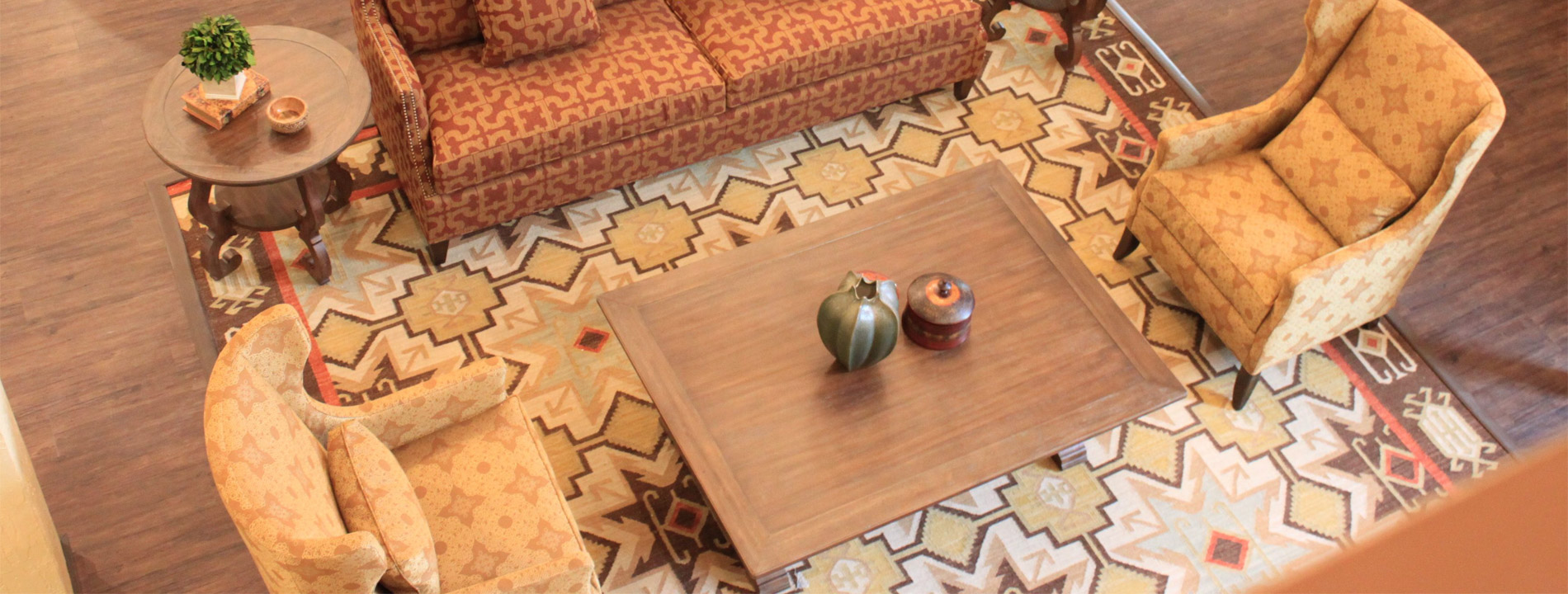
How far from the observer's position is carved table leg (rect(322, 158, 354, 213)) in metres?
3.41

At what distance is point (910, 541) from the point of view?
9.89 ft

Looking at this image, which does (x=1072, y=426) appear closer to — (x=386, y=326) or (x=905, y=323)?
(x=905, y=323)

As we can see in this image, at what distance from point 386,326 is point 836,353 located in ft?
4.51

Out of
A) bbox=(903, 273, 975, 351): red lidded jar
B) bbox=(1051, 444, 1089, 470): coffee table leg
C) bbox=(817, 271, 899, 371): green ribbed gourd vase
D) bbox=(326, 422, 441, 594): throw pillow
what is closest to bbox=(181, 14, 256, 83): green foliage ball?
bbox=(326, 422, 441, 594): throw pillow

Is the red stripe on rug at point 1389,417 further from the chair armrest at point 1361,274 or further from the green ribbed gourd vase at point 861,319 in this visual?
the green ribbed gourd vase at point 861,319

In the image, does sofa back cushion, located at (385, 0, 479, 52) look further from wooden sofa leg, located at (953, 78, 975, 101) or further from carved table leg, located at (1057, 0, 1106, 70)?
carved table leg, located at (1057, 0, 1106, 70)

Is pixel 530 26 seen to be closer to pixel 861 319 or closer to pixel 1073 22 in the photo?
A: pixel 861 319

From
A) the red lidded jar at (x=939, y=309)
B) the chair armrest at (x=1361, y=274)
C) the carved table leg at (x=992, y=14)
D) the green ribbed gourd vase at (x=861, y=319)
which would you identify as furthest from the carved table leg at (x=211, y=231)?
the chair armrest at (x=1361, y=274)

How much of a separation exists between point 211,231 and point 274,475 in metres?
1.43

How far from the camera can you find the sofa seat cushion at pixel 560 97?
10.5 feet

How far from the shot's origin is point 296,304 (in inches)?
133

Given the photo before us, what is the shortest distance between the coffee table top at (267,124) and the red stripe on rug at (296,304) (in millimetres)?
433

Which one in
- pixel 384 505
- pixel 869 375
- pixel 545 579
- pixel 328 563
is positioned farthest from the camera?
pixel 869 375

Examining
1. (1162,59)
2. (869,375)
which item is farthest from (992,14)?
(869,375)
